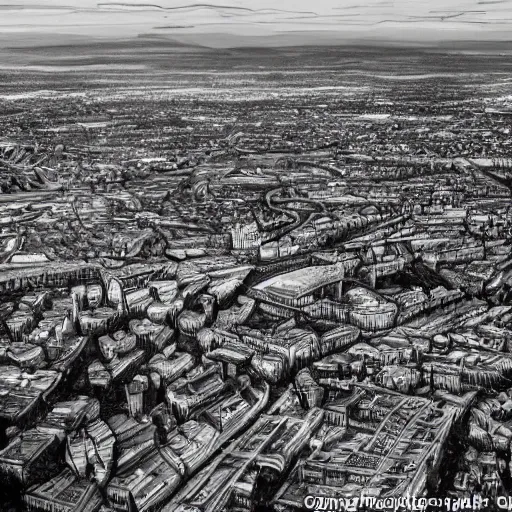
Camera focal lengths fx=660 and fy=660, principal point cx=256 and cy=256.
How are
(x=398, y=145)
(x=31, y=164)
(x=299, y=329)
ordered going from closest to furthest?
(x=299, y=329)
(x=31, y=164)
(x=398, y=145)

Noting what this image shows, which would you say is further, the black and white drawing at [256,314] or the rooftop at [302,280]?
the rooftop at [302,280]

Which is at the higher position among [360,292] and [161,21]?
[161,21]

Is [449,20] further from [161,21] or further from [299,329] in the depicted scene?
[299,329]

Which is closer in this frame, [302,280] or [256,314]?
[256,314]

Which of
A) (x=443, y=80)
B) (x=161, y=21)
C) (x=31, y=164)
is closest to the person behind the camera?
(x=31, y=164)

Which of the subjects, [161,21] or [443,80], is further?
[443,80]

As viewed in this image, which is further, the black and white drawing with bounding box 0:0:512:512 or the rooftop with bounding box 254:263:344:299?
the rooftop with bounding box 254:263:344:299

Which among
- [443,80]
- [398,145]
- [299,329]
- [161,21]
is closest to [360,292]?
[299,329]

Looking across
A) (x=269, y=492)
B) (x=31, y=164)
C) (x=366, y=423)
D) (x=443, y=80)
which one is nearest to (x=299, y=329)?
(x=366, y=423)
